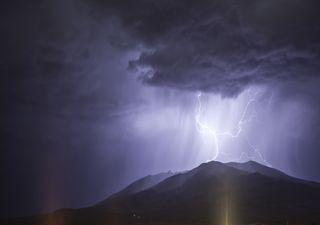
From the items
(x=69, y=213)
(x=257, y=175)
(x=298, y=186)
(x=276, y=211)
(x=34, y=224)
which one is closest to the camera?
(x=34, y=224)

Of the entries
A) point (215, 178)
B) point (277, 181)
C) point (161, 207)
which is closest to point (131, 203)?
point (161, 207)

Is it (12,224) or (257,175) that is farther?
(257,175)

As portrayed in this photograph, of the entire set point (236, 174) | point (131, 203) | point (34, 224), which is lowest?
point (34, 224)

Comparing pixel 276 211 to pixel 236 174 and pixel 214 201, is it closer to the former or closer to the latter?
pixel 214 201

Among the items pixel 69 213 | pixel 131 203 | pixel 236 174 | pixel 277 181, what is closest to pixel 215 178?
pixel 236 174

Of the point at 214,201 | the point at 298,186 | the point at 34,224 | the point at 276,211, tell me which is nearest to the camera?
the point at 34,224

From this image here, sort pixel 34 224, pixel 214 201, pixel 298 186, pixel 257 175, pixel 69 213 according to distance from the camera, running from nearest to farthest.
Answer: pixel 34 224 → pixel 69 213 → pixel 214 201 → pixel 298 186 → pixel 257 175

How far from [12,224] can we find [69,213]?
92.6 feet

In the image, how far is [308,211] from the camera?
12794 centimetres

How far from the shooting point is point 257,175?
623 ft

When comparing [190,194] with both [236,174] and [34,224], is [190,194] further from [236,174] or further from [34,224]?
[34,224]

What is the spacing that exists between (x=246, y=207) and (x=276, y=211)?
1267 cm

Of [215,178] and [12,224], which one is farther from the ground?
[215,178]

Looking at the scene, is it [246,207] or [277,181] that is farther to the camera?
[277,181]
